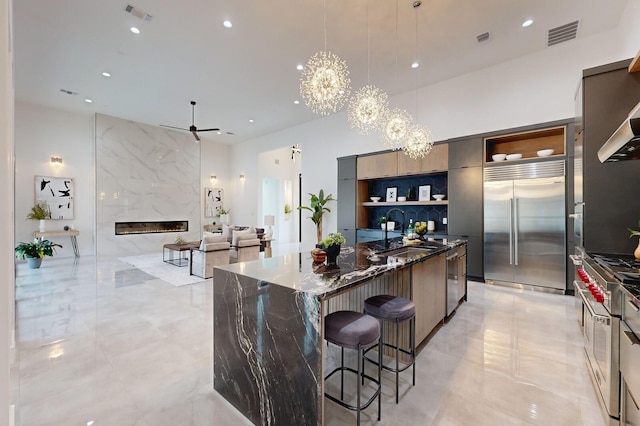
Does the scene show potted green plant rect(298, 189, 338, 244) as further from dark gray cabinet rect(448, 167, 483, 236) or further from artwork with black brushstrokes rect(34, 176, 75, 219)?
artwork with black brushstrokes rect(34, 176, 75, 219)

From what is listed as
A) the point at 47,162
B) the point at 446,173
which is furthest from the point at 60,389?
the point at 47,162

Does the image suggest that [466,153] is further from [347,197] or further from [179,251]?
[179,251]

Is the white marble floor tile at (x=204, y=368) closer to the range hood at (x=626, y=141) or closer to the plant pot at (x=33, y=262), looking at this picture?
the range hood at (x=626, y=141)

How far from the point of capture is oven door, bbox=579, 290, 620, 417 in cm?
183

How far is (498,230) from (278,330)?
4.73 metres

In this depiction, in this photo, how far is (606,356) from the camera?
1.92 meters

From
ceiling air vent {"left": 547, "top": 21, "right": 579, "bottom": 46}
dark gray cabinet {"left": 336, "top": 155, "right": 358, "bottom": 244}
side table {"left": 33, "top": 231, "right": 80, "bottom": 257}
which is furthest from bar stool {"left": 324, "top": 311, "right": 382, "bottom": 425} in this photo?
side table {"left": 33, "top": 231, "right": 80, "bottom": 257}

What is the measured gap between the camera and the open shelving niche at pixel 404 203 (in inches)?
238

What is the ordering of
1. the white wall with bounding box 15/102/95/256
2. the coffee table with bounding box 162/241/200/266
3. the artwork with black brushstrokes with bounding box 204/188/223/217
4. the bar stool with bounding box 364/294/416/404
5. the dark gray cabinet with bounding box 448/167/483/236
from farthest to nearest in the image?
1. the artwork with black brushstrokes with bounding box 204/188/223/217
2. the white wall with bounding box 15/102/95/256
3. the coffee table with bounding box 162/241/200/266
4. the dark gray cabinet with bounding box 448/167/483/236
5. the bar stool with bounding box 364/294/416/404

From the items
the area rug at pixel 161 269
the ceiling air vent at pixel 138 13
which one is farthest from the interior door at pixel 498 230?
the ceiling air vent at pixel 138 13

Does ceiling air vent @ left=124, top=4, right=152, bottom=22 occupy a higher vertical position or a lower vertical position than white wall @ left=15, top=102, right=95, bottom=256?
higher

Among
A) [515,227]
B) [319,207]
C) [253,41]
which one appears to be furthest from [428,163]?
[253,41]

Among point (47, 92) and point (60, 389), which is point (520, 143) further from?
point (47, 92)

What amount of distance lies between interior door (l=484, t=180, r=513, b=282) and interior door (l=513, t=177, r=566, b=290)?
10 centimetres
